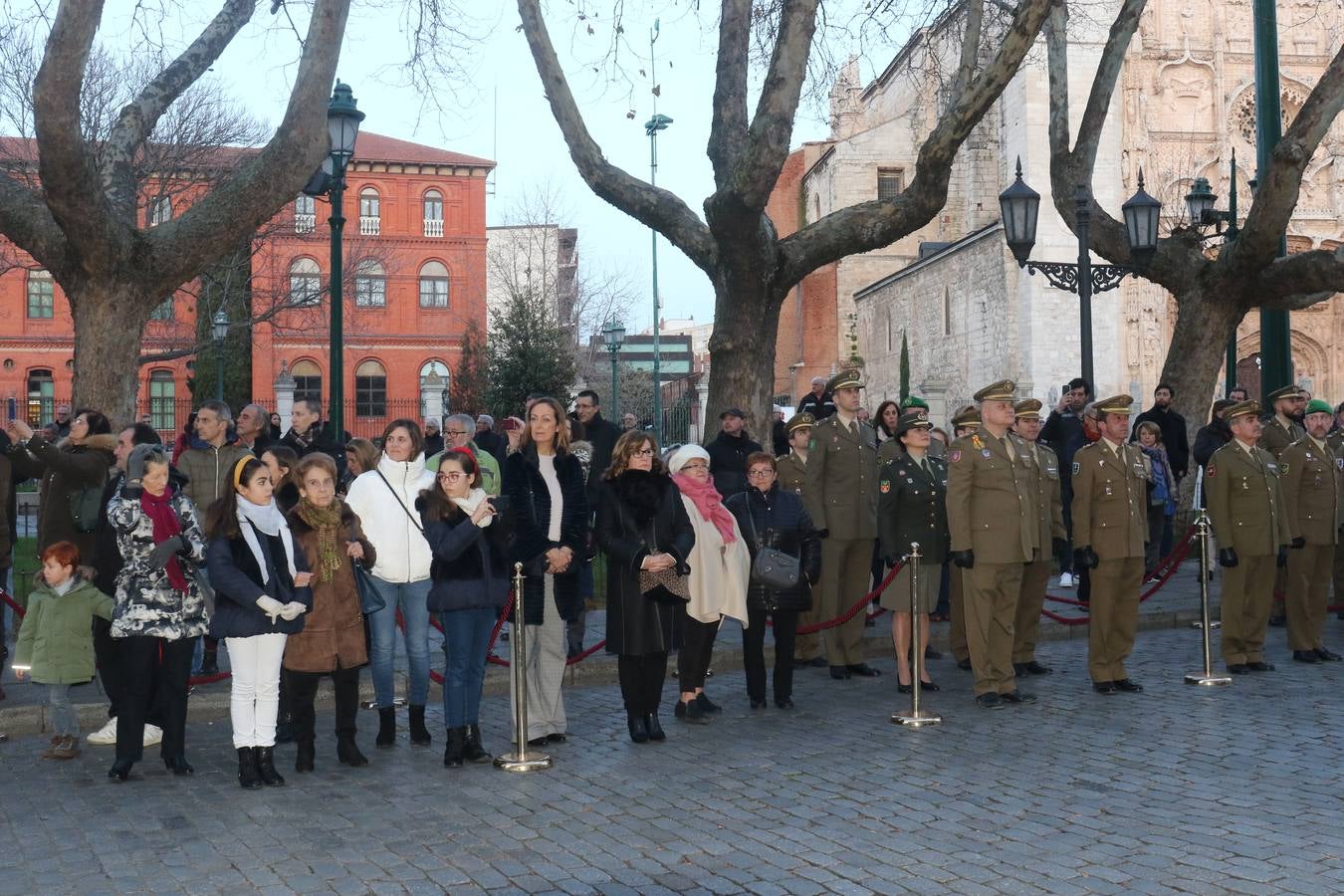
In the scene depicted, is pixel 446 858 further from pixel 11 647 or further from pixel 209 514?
pixel 11 647

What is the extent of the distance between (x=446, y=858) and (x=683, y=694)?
11.1ft

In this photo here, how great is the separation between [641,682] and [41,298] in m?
59.1

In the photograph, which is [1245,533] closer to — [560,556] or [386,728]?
[560,556]

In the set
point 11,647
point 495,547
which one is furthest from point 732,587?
point 11,647

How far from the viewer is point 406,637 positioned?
835 centimetres

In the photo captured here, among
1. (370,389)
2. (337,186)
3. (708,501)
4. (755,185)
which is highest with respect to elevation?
(370,389)

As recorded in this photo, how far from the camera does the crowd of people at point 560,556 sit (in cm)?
771

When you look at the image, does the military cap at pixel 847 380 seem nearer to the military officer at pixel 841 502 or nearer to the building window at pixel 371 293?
the military officer at pixel 841 502

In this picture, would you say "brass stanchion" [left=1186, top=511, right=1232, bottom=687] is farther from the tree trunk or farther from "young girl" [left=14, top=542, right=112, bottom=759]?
the tree trunk

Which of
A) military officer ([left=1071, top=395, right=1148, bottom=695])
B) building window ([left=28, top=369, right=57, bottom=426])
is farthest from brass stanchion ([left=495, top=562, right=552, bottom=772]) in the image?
building window ([left=28, top=369, right=57, bottom=426])

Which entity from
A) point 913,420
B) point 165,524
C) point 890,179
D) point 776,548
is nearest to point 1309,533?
point 913,420

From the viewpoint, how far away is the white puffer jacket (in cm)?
828

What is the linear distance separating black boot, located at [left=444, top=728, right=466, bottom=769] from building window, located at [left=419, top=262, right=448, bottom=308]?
5858 centimetres

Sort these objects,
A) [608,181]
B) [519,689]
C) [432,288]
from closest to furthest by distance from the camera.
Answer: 1. [519,689]
2. [608,181]
3. [432,288]
